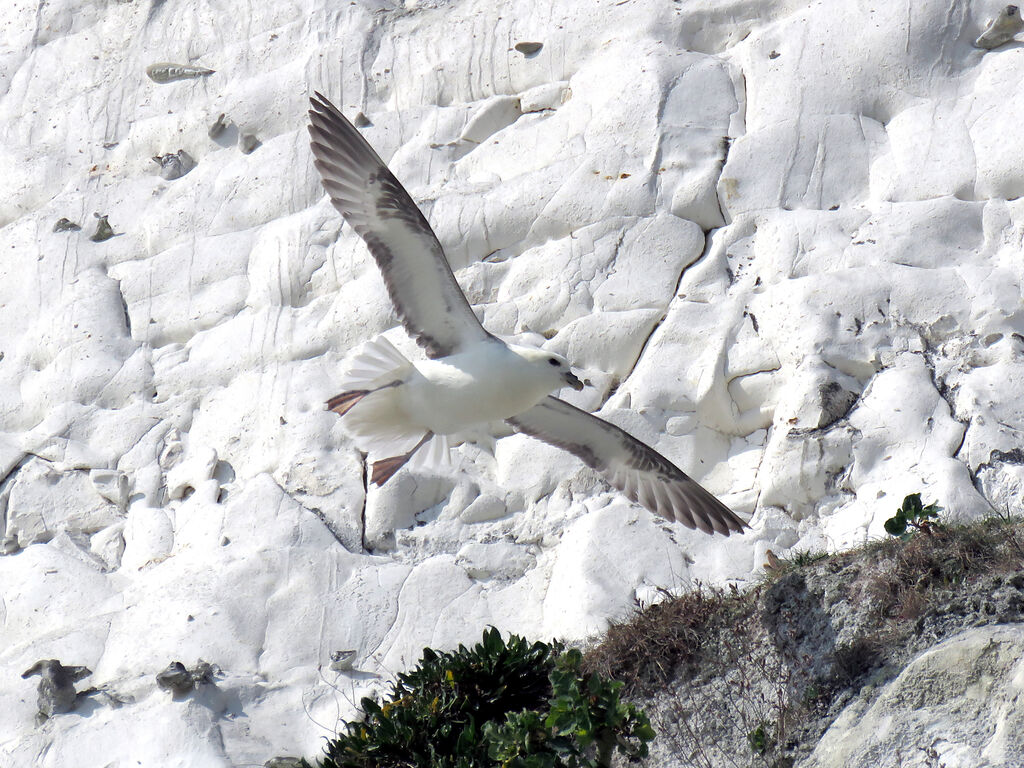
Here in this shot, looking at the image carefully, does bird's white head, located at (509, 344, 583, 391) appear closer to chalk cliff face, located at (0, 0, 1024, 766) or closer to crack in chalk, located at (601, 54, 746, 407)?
chalk cliff face, located at (0, 0, 1024, 766)

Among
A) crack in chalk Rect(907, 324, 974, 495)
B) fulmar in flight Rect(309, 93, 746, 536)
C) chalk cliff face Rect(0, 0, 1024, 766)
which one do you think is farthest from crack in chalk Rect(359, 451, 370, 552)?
crack in chalk Rect(907, 324, 974, 495)

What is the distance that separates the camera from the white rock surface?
4027 mm

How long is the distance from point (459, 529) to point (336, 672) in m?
1.08

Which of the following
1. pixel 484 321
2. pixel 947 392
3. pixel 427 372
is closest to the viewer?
pixel 427 372

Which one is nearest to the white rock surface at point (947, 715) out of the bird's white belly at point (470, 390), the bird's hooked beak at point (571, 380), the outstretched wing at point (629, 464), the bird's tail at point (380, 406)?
the outstretched wing at point (629, 464)

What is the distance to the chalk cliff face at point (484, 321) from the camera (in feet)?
19.6

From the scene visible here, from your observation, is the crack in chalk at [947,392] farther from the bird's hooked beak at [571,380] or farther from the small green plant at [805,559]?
the bird's hooked beak at [571,380]

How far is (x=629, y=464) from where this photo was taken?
247 inches

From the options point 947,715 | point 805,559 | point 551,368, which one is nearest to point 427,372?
point 551,368

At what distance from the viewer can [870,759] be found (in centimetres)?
422

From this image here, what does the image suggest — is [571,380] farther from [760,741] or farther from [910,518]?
[760,741]

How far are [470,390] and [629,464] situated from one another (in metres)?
A: 1.03

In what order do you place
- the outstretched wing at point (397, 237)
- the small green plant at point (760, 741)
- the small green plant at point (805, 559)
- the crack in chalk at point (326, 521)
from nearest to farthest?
the small green plant at point (760, 741), the small green plant at point (805, 559), the outstretched wing at point (397, 237), the crack in chalk at point (326, 521)

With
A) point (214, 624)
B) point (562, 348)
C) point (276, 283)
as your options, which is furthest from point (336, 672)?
point (276, 283)
